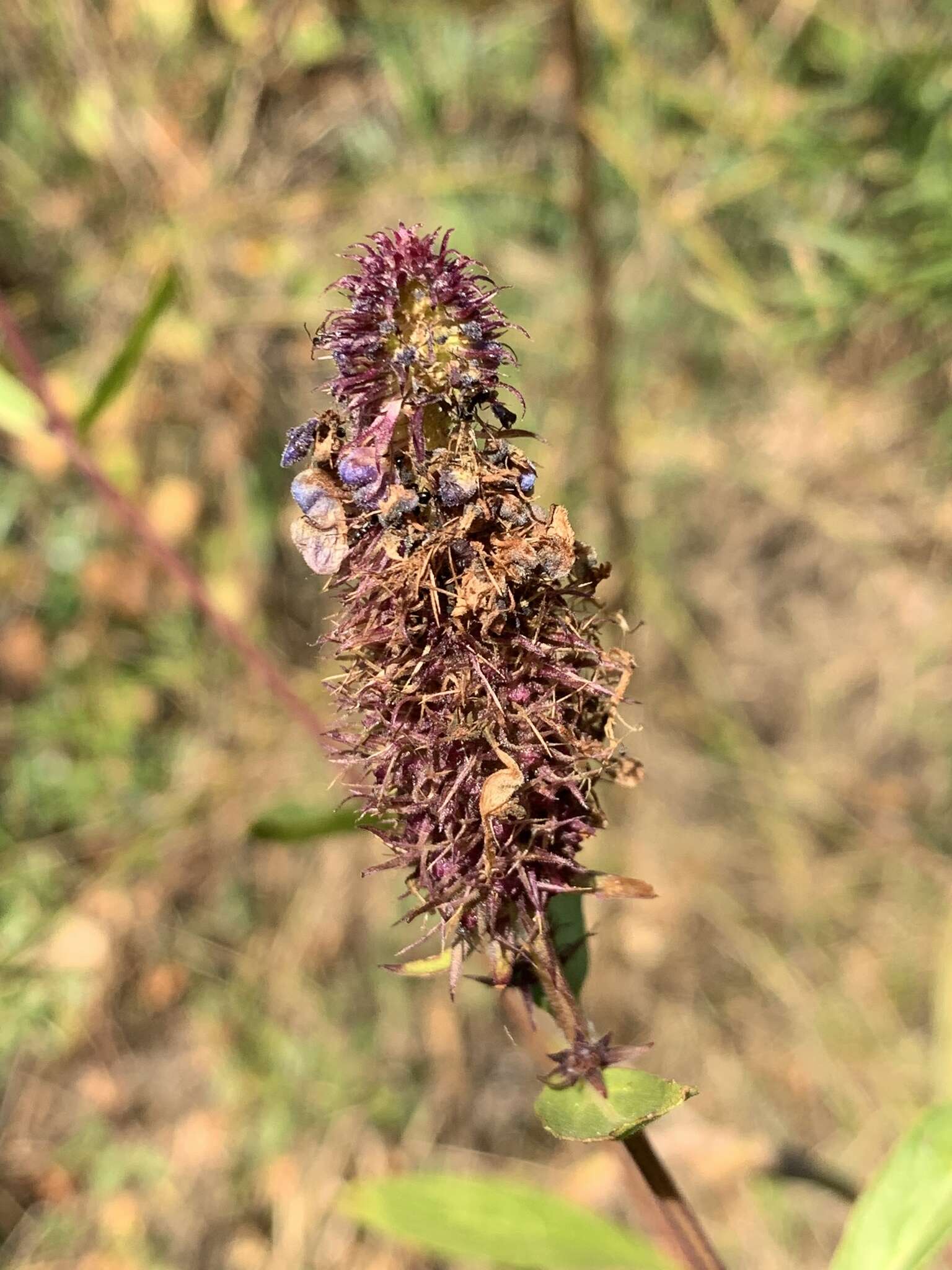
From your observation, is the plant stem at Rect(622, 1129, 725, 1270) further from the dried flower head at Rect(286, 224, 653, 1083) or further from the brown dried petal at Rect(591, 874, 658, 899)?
the brown dried petal at Rect(591, 874, 658, 899)

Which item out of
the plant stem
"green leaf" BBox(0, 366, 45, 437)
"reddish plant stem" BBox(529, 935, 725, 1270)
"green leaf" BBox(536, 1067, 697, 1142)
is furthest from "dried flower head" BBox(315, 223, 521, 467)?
"green leaf" BBox(0, 366, 45, 437)

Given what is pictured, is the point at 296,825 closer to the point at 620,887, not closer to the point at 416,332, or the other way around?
the point at 620,887

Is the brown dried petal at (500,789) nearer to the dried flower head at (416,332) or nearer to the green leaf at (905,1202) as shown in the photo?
the dried flower head at (416,332)

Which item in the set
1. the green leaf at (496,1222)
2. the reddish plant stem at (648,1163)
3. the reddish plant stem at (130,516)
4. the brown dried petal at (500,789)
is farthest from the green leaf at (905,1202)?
the reddish plant stem at (130,516)

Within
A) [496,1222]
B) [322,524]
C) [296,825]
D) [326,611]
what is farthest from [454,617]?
[326,611]

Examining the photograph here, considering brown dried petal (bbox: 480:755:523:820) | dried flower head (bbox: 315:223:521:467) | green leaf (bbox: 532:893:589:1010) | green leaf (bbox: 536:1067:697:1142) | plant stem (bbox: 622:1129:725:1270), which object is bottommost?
plant stem (bbox: 622:1129:725:1270)

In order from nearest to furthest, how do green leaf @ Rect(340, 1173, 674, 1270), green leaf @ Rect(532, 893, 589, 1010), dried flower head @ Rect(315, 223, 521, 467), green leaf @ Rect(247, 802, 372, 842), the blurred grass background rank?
dried flower head @ Rect(315, 223, 521, 467), green leaf @ Rect(532, 893, 589, 1010), green leaf @ Rect(247, 802, 372, 842), green leaf @ Rect(340, 1173, 674, 1270), the blurred grass background
